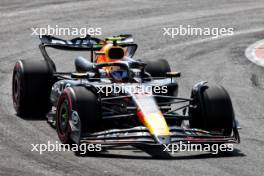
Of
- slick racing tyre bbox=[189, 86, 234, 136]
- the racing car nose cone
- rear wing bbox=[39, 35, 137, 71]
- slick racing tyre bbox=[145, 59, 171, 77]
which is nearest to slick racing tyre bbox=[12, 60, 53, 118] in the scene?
rear wing bbox=[39, 35, 137, 71]

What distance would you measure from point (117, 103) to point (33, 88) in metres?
2.49

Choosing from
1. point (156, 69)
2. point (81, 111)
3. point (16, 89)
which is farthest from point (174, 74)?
point (16, 89)

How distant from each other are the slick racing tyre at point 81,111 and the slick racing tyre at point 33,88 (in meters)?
2.26

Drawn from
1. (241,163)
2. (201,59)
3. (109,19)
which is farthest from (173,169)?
(109,19)

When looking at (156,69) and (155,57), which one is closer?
(156,69)

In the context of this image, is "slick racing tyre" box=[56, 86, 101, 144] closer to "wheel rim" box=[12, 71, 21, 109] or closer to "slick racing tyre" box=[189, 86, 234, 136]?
"slick racing tyre" box=[189, 86, 234, 136]

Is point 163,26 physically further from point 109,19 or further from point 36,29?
point 36,29

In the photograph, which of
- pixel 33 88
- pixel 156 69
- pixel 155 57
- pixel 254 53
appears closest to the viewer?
pixel 33 88

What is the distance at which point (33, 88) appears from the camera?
17.2 meters

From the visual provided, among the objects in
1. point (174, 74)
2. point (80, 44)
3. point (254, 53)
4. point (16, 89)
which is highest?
point (254, 53)

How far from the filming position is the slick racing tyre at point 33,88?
1720 centimetres

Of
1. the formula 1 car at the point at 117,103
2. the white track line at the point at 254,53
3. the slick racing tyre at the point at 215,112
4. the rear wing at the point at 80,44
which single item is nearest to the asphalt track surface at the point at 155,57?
the white track line at the point at 254,53

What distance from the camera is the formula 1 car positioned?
47.4ft

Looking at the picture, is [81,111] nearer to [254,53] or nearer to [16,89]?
[16,89]
